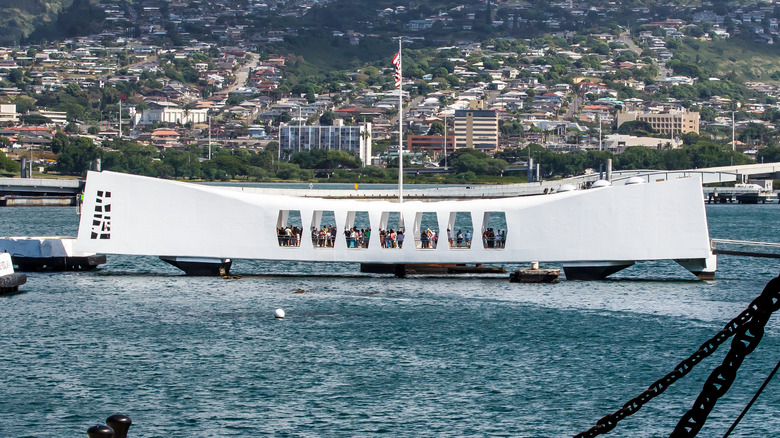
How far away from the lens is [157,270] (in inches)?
2459

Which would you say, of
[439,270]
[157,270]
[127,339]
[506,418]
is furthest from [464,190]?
[506,418]

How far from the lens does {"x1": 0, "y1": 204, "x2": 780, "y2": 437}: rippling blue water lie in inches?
1112

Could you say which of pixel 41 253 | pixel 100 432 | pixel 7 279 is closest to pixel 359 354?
pixel 7 279

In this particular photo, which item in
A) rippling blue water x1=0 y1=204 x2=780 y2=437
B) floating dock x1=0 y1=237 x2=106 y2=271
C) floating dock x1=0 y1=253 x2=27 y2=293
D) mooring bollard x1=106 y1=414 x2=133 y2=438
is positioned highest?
floating dock x1=0 y1=237 x2=106 y2=271

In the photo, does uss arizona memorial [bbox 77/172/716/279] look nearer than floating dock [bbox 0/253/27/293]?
Yes

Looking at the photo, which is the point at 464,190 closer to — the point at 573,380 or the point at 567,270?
the point at 567,270

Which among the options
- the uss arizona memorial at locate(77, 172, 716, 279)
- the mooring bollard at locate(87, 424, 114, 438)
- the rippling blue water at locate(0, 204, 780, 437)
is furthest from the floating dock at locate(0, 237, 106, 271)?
the mooring bollard at locate(87, 424, 114, 438)

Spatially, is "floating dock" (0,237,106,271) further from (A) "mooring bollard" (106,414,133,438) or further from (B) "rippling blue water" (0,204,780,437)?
(A) "mooring bollard" (106,414,133,438)

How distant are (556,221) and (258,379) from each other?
1956cm

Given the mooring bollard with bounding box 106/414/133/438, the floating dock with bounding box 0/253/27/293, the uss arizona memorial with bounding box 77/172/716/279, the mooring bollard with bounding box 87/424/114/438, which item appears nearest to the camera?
the mooring bollard with bounding box 87/424/114/438

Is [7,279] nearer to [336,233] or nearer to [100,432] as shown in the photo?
[336,233]

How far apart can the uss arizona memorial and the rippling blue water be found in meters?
1.32

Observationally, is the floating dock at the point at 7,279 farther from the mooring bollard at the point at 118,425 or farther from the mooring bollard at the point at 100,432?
the mooring bollard at the point at 100,432

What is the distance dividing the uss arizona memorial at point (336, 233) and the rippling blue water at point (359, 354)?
132cm
